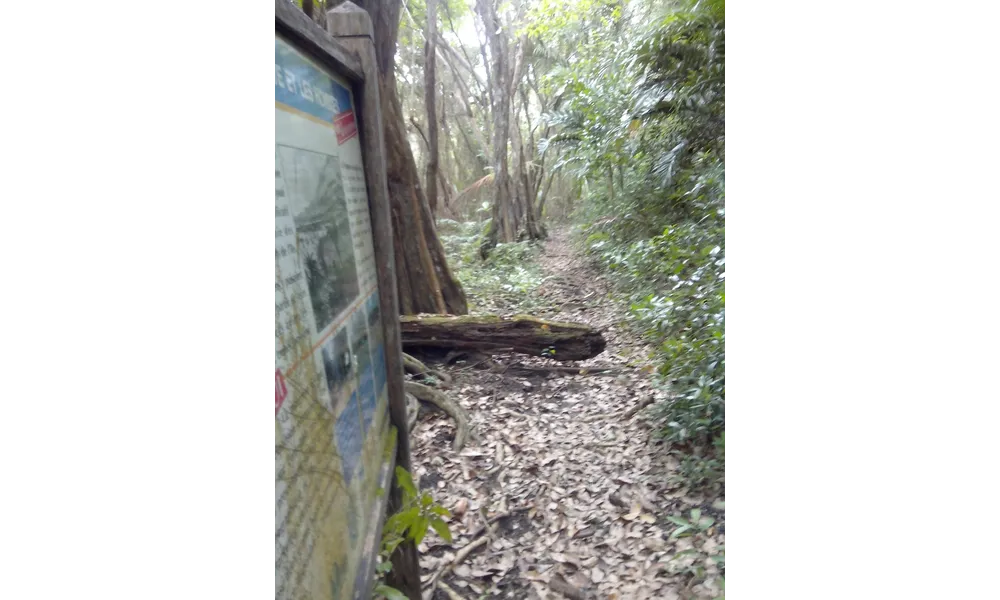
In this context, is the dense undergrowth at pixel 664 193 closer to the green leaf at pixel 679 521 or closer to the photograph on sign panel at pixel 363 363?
the green leaf at pixel 679 521

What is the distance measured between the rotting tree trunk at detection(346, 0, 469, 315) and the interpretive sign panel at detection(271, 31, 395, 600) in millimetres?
4103

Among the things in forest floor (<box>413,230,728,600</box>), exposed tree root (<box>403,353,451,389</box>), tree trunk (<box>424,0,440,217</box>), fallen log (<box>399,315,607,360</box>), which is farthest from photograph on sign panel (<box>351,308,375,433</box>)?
tree trunk (<box>424,0,440,217</box>)

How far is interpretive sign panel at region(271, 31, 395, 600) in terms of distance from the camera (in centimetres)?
112

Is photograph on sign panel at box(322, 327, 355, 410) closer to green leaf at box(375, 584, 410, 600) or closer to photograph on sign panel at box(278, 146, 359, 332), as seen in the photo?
photograph on sign panel at box(278, 146, 359, 332)

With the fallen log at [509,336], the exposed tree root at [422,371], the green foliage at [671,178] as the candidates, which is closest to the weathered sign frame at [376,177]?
the green foliage at [671,178]

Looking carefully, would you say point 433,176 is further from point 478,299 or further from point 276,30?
point 276,30

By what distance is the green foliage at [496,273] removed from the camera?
8602 millimetres

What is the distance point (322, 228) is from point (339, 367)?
1.29 ft

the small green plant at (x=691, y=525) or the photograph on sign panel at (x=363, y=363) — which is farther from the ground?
the photograph on sign panel at (x=363, y=363)

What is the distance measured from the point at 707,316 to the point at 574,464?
1.46 meters

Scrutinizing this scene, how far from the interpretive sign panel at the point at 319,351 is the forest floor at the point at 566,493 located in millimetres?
1412

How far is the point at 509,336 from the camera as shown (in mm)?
5531

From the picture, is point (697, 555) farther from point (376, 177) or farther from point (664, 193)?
point (664, 193)
